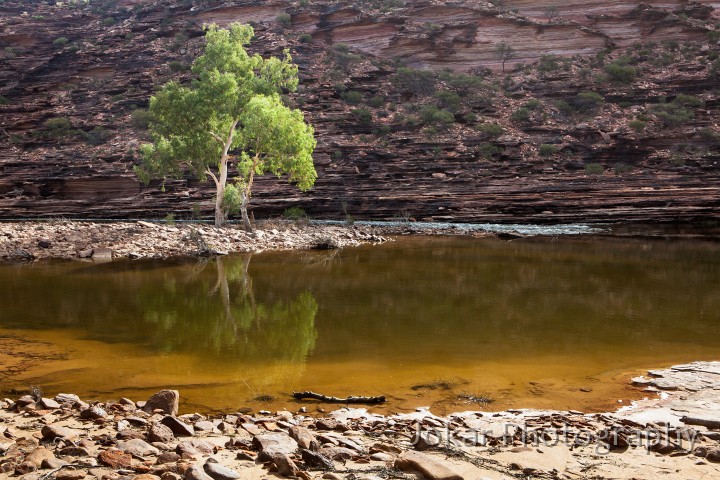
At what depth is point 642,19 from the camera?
50312 millimetres

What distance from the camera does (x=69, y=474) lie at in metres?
3.84

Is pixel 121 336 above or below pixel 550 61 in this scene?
below

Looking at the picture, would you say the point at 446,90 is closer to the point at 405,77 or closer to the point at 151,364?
the point at 405,77

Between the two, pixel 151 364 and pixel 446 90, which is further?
pixel 446 90

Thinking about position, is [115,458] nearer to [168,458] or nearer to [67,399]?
[168,458]

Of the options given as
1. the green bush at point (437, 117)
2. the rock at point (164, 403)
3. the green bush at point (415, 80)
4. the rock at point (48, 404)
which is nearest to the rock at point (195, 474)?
the rock at point (164, 403)

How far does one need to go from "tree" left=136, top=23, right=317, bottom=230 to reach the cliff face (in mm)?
7168

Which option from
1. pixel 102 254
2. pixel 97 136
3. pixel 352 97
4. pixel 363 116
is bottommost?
pixel 102 254

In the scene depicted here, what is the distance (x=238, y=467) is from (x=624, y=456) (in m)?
2.79

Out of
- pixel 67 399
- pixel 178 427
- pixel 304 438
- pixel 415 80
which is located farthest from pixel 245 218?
pixel 415 80

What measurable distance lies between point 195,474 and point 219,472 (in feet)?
0.59

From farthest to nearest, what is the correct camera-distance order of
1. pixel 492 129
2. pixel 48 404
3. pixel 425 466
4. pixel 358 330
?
1. pixel 492 129
2. pixel 358 330
3. pixel 48 404
4. pixel 425 466

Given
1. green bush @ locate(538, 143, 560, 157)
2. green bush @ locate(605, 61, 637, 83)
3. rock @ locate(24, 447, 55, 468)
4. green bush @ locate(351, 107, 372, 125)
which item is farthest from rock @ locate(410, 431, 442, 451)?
green bush @ locate(605, 61, 637, 83)

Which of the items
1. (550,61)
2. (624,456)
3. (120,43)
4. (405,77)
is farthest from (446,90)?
(624,456)
